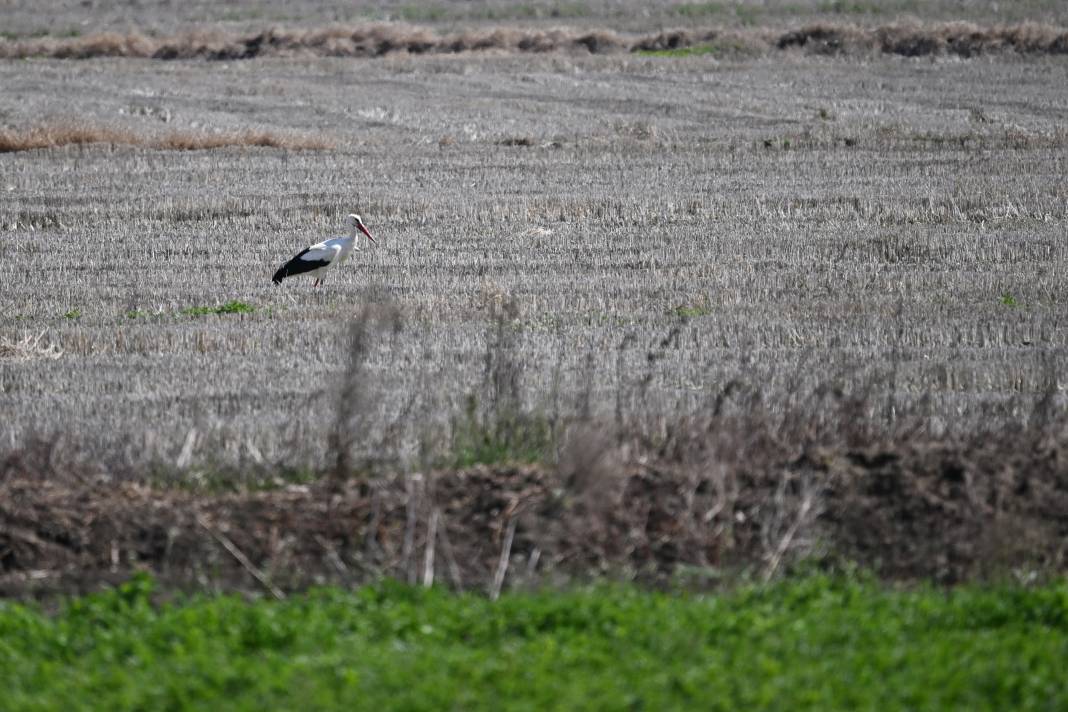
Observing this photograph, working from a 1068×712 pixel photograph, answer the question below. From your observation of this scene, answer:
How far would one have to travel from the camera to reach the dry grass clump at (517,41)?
40875 millimetres

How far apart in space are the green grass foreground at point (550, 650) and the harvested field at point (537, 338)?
1.81 feet

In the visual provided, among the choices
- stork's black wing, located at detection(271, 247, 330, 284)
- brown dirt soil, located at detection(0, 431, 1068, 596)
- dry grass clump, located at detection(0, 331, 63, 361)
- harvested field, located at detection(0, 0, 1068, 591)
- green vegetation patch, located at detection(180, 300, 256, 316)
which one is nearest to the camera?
brown dirt soil, located at detection(0, 431, 1068, 596)

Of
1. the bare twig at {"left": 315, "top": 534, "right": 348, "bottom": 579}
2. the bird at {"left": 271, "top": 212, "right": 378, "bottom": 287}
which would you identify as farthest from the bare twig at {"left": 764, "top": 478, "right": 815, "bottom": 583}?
the bird at {"left": 271, "top": 212, "right": 378, "bottom": 287}

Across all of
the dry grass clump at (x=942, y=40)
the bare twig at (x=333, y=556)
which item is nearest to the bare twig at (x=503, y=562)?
the bare twig at (x=333, y=556)

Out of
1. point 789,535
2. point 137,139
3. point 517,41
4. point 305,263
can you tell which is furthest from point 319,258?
point 517,41

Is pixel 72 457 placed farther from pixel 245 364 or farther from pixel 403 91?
pixel 403 91

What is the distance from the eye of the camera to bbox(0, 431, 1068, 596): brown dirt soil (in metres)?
6.90

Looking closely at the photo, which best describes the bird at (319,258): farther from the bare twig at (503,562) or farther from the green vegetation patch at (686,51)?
the green vegetation patch at (686,51)

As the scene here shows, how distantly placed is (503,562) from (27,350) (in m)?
6.94

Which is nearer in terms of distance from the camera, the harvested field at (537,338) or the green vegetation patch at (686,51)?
the harvested field at (537,338)

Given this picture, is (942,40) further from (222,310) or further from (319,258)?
(222,310)

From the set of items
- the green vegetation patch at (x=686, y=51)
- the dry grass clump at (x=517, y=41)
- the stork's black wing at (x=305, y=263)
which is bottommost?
the stork's black wing at (x=305, y=263)

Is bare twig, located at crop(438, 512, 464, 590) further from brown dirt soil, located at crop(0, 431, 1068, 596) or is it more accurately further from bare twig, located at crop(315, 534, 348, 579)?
bare twig, located at crop(315, 534, 348, 579)

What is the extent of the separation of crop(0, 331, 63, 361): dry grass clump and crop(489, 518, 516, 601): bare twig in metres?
6.39
